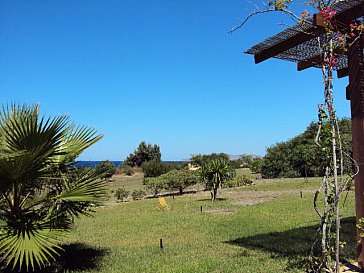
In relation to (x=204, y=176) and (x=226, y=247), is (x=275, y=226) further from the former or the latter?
(x=204, y=176)

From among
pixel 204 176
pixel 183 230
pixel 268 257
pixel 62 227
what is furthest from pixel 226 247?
pixel 204 176

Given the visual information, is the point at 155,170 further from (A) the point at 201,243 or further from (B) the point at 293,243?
(B) the point at 293,243

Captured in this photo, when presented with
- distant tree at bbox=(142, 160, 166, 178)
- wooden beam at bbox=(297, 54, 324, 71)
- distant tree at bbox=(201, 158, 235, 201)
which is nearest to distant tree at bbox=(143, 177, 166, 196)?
distant tree at bbox=(201, 158, 235, 201)

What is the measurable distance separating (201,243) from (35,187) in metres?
3.20

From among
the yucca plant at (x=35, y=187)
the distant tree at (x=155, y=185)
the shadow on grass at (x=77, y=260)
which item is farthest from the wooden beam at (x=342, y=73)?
the distant tree at (x=155, y=185)

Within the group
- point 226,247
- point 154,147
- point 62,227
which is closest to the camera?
point 62,227

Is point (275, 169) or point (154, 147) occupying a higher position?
point (154, 147)

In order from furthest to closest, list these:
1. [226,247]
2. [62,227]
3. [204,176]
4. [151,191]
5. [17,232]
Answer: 1. [151,191]
2. [204,176]
3. [226,247]
4. [62,227]
5. [17,232]

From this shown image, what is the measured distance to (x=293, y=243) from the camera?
20.5ft

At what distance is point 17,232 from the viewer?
467 cm

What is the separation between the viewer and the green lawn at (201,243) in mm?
5148

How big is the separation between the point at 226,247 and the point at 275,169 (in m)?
24.3

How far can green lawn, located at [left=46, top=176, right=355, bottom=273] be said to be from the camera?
515cm

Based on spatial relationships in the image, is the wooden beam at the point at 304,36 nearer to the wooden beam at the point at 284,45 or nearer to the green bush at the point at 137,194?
the wooden beam at the point at 284,45
